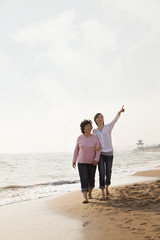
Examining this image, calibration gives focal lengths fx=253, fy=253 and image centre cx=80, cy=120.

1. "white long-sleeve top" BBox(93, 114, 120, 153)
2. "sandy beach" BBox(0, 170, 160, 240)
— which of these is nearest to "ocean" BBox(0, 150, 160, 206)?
"sandy beach" BBox(0, 170, 160, 240)

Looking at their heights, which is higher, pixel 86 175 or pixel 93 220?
pixel 86 175

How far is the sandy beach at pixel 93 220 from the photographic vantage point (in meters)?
3.39

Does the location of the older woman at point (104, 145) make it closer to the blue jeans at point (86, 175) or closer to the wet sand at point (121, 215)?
the blue jeans at point (86, 175)

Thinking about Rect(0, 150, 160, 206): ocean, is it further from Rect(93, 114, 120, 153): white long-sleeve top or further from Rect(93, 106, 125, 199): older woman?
Rect(93, 114, 120, 153): white long-sleeve top

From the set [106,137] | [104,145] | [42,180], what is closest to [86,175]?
[104,145]

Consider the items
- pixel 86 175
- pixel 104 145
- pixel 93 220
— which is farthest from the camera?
pixel 104 145

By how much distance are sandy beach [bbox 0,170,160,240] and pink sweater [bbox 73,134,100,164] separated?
0.92 metres

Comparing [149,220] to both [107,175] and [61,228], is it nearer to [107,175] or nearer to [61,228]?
[61,228]

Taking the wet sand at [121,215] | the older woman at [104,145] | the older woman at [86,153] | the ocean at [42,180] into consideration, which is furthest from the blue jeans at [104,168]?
the ocean at [42,180]

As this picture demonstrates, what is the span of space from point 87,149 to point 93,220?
1.80m

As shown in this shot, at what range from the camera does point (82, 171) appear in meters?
5.57

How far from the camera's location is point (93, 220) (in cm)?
405

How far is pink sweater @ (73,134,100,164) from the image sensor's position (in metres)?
5.57

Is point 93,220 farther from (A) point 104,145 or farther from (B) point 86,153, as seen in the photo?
(A) point 104,145
